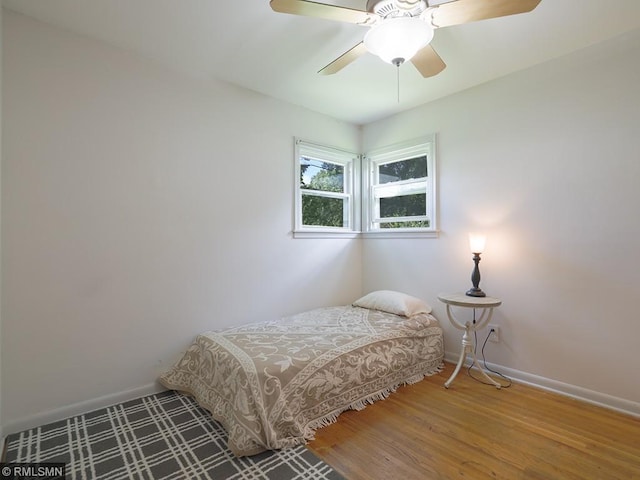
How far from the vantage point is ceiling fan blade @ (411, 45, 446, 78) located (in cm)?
190

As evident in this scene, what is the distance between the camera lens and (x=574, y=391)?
2361 millimetres

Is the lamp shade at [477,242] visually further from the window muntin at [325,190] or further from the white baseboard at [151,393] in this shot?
the window muntin at [325,190]

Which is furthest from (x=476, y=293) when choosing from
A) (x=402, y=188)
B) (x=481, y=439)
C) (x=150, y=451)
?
(x=150, y=451)

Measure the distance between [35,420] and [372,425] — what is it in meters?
2.08

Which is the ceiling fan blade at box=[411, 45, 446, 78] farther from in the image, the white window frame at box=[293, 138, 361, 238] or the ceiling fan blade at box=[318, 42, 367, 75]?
the white window frame at box=[293, 138, 361, 238]

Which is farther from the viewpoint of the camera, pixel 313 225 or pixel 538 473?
pixel 313 225

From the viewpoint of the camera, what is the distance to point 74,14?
1991mm

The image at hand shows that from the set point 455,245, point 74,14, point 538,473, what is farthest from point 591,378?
point 74,14

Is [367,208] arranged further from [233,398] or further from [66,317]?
[66,317]

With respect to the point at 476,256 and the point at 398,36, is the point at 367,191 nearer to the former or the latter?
the point at 476,256

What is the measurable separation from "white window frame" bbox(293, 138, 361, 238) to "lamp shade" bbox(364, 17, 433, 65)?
5.78 feet

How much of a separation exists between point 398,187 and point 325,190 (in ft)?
2.69

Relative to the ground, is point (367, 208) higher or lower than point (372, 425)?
higher

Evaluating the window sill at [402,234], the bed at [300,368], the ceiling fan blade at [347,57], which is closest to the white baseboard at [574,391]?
the bed at [300,368]
